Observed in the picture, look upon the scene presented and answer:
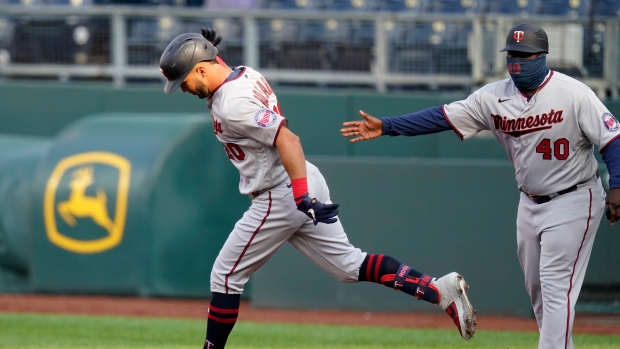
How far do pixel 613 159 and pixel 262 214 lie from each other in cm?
188

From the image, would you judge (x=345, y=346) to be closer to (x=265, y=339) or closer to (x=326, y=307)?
(x=265, y=339)

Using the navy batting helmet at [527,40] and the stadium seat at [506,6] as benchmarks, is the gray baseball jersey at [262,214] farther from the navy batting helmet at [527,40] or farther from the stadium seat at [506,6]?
the stadium seat at [506,6]

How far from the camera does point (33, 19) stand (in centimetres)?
1155

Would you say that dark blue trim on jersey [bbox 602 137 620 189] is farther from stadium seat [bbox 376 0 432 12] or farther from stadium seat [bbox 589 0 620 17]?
stadium seat [bbox 376 0 432 12]

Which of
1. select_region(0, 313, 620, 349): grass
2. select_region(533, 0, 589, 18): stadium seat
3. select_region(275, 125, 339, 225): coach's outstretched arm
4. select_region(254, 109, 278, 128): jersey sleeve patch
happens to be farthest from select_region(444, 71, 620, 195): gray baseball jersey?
select_region(533, 0, 589, 18): stadium seat

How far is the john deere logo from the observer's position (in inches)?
375

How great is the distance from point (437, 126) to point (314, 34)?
5.98 m

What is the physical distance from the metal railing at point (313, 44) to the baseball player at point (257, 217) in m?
5.49

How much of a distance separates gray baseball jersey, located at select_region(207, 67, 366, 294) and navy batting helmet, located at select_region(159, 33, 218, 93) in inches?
7.8

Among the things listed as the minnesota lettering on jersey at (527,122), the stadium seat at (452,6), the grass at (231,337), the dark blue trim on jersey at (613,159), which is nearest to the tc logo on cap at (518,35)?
the minnesota lettering on jersey at (527,122)

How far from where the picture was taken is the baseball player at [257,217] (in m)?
5.15

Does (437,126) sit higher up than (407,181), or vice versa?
(437,126)

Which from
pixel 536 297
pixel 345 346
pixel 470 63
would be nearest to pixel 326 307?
pixel 345 346

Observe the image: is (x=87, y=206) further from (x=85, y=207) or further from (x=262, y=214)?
(x=262, y=214)
